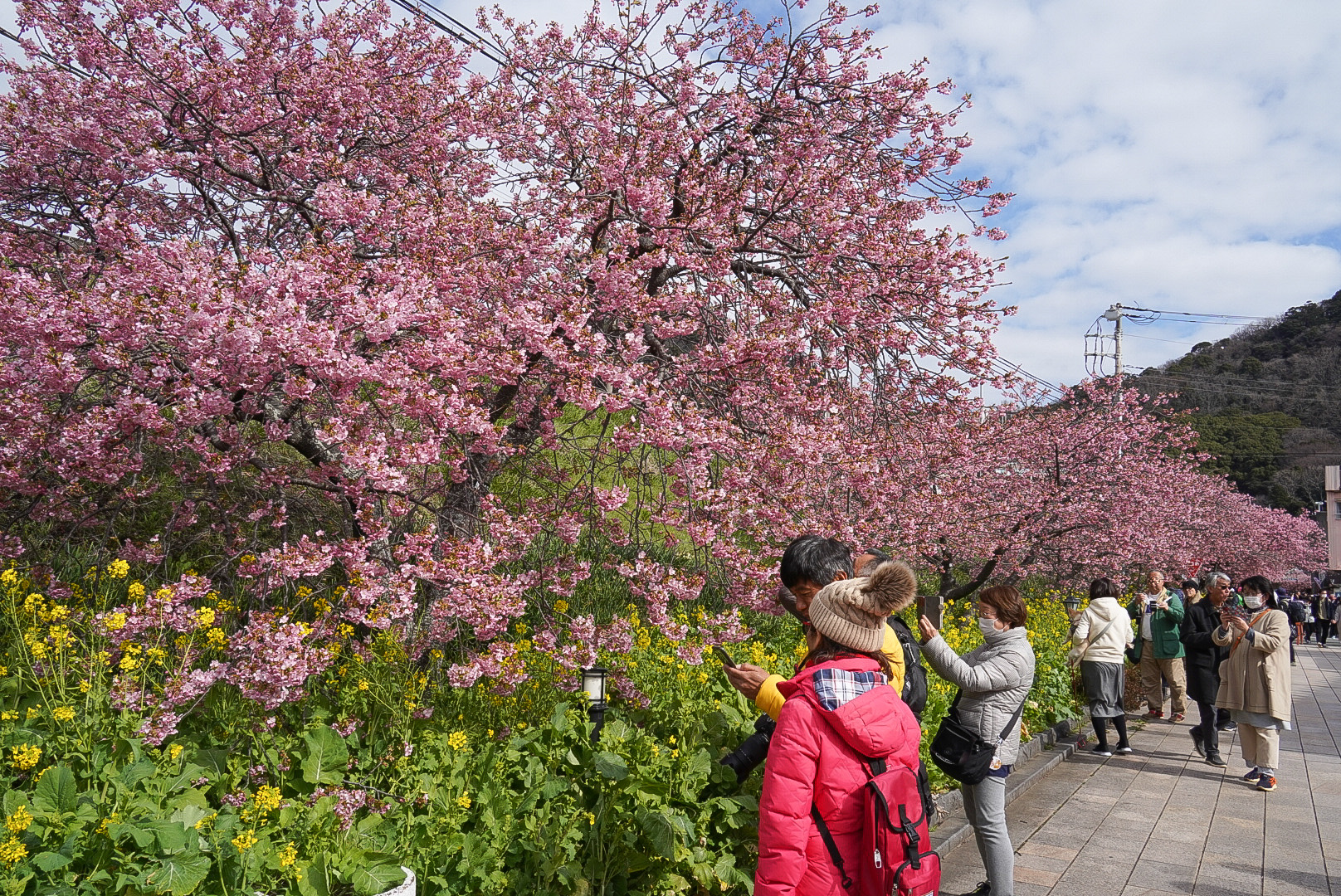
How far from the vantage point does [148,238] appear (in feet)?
18.1

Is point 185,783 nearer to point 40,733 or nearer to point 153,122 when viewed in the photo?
point 40,733

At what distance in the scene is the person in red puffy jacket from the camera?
6.93ft

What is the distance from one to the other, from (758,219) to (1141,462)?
1242 centimetres

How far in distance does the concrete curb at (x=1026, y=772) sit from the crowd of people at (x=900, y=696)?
1.17 ft

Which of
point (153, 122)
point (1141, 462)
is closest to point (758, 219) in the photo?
point (153, 122)

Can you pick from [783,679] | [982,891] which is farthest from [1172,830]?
[783,679]

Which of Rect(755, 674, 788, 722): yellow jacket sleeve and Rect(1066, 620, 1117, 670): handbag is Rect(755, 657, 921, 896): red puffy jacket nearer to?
Rect(755, 674, 788, 722): yellow jacket sleeve

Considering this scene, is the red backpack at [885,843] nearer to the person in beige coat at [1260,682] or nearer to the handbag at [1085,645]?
the person in beige coat at [1260,682]

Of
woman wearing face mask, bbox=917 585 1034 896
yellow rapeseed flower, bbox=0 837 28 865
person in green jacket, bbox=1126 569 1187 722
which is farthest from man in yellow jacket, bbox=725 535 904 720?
person in green jacket, bbox=1126 569 1187 722

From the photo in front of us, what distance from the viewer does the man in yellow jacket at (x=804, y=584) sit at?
2939 millimetres

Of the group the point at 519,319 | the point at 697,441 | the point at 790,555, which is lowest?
the point at 790,555

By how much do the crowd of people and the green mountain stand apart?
1725 inches

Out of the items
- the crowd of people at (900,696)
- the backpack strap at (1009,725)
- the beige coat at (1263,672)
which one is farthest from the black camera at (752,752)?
the beige coat at (1263,672)

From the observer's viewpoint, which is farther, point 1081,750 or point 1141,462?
point 1141,462
